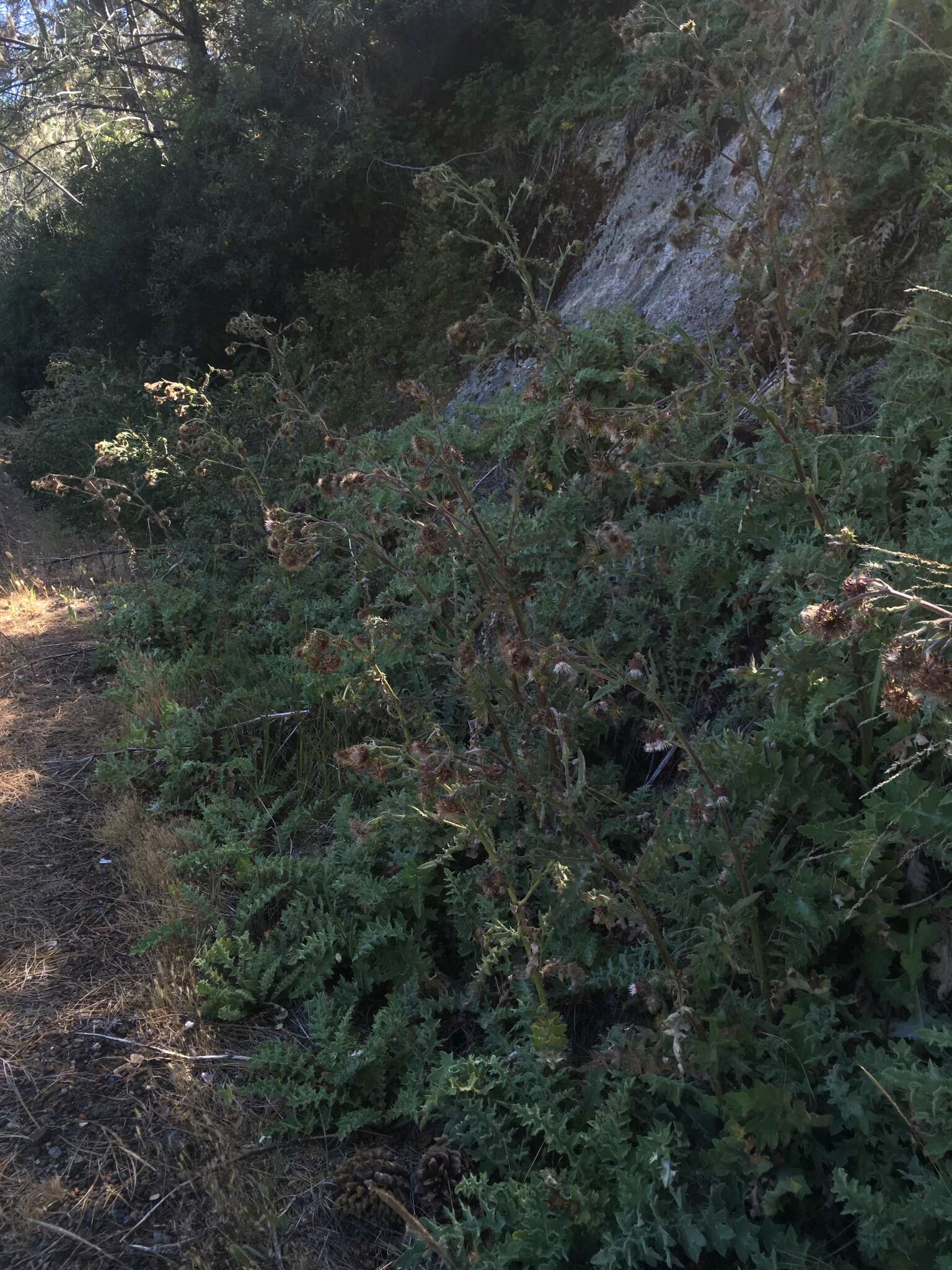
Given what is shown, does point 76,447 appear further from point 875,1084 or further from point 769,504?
point 875,1084

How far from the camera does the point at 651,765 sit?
121 inches

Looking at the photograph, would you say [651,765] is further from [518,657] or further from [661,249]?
[661,249]

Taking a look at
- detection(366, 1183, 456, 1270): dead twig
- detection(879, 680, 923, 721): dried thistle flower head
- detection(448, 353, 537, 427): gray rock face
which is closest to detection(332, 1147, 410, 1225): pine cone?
detection(366, 1183, 456, 1270): dead twig

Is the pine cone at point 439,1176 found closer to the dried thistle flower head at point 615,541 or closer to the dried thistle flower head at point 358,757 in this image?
the dried thistle flower head at point 358,757

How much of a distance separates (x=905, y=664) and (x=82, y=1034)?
2.48 meters

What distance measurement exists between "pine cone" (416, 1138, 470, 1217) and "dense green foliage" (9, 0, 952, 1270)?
0.10 ft

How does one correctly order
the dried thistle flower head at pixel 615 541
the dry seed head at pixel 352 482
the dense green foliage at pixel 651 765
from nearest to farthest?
the dense green foliage at pixel 651 765, the dried thistle flower head at pixel 615 541, the dry seed head at pixel 352 482

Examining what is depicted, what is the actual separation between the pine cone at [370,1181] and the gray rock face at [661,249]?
3.87 metres

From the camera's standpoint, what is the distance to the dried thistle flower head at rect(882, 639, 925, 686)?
136 centimetres

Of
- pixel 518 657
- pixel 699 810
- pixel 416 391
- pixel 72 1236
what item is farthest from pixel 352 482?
pixel 72 1236

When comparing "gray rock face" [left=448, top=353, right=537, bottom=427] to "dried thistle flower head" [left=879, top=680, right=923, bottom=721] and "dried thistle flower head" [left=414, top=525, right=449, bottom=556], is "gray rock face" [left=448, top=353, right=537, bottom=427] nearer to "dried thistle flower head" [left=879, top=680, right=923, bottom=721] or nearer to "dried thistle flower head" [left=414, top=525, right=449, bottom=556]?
"dried thistle flower head" [left=414, top=525, right=449, bottom=556]

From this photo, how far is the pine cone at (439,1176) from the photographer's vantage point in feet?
7.31

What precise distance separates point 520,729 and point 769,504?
1.12 metres

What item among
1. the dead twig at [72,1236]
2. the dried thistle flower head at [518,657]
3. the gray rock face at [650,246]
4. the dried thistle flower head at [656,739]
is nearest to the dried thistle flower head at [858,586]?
the dried thistle flower head at [656,739]
